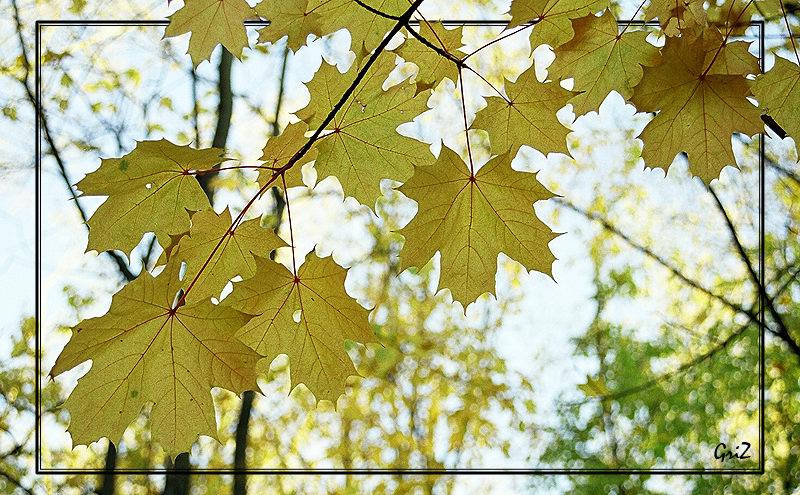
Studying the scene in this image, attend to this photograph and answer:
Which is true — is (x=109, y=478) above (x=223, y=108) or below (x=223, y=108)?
below

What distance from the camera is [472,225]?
618 millimetres

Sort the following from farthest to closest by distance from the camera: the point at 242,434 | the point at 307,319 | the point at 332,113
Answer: the point at 242,434 < the point at 307,319 < the point at 332,113

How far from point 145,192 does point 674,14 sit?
53 cm

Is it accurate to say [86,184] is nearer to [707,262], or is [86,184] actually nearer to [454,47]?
[454,47]

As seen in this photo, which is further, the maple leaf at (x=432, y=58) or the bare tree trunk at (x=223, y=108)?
the bare tree trunk at (x=223, y=108)

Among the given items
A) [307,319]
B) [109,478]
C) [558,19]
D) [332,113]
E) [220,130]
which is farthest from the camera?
[220,130]

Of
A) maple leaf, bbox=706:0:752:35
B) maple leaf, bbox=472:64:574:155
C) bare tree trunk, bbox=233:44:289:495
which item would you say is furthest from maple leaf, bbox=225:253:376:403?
bare tree trunk, bbox=233:44:289:495

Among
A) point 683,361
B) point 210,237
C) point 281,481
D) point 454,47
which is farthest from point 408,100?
point 281,481

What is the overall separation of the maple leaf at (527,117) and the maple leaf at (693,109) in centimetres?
8

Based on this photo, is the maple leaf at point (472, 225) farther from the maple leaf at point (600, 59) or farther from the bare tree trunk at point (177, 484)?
the bare tree trunk at point (177, 484)

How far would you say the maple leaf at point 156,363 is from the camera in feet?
1.74

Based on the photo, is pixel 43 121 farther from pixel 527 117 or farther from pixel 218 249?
pixel 527 117
